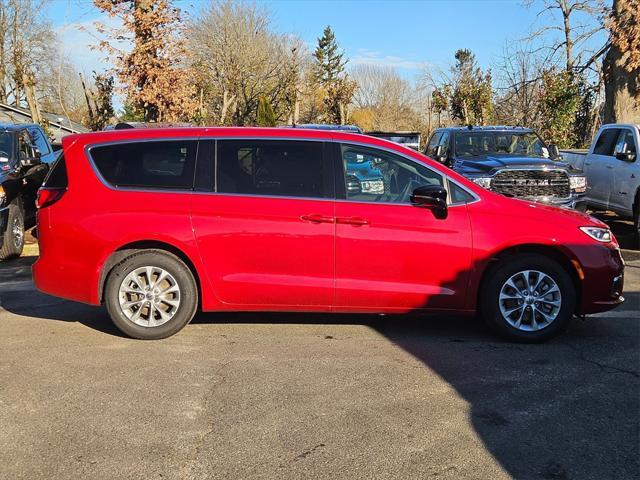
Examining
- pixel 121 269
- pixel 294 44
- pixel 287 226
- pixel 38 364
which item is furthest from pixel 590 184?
pixel 294 44

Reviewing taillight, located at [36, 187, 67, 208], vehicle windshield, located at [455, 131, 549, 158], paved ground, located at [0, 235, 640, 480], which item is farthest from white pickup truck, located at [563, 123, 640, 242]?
taillight, located at [36, 187, 67, 208]

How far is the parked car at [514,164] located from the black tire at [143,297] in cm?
489

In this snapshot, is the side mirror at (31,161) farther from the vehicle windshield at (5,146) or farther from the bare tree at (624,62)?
the bare tree at (624,62)

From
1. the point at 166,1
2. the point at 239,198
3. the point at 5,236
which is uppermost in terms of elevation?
the point at 166,1

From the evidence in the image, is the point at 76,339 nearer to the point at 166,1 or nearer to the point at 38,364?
the point at 38,364

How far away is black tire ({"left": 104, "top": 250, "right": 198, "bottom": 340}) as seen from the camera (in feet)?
18.1

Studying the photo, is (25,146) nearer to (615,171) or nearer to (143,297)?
(143,297)

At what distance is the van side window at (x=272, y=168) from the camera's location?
18.2 ft

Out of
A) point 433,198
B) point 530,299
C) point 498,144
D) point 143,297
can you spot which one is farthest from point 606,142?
point 143,297

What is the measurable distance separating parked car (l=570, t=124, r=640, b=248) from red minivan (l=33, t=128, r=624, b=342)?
537cm

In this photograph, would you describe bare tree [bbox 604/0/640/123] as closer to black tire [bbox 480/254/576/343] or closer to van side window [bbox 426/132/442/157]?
van side window [bbox 426/132/442/157]

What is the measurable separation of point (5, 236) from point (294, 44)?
2425cm

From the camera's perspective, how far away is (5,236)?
29.7ft

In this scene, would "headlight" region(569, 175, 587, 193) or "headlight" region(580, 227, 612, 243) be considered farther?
"headlight" region(569, 175, 587, 193)
